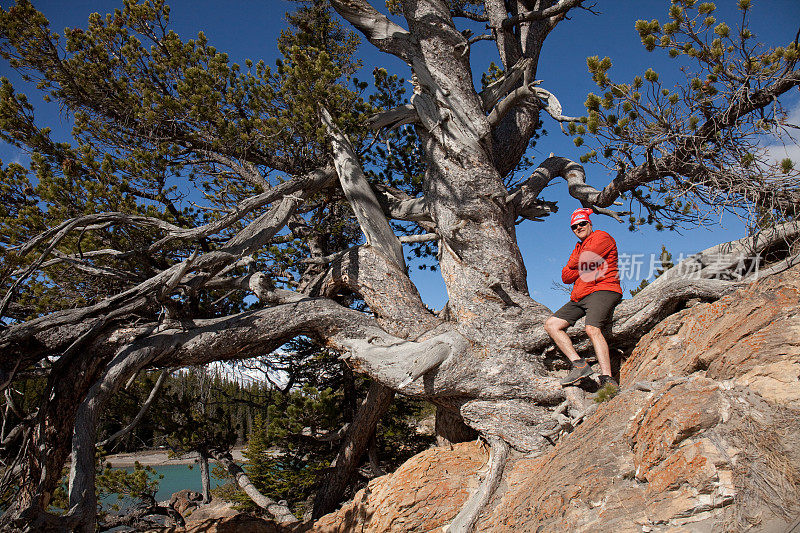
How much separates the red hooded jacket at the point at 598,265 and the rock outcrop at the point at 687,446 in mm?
746

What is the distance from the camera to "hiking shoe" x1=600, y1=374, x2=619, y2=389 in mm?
4039

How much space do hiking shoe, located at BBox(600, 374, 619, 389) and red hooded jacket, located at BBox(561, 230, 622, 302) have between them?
0.81 metres

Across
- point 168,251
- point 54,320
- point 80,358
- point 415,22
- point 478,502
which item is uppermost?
point 415,22

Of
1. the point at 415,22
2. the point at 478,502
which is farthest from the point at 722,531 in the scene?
the point at 415,22

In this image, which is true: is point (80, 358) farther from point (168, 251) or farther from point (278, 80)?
point (278, 80)

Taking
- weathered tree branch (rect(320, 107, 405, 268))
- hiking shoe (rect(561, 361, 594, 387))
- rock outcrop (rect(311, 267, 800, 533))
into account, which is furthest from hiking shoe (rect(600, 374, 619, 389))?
weathered tree branch (rect(320, 107, 405, 268))

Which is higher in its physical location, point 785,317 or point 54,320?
point 54,320

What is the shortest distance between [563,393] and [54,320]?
521 cm

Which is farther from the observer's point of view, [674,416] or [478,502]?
[478,502]

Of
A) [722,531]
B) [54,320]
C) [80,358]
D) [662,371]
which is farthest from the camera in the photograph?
[80,358]

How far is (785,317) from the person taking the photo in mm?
3215

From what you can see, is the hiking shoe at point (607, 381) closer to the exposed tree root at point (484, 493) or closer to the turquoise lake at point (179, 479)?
the exposed tree root at point (484, 493)

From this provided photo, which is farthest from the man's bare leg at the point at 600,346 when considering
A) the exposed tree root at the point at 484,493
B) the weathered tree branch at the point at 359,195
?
the weathered tree branch at the point at 359,195

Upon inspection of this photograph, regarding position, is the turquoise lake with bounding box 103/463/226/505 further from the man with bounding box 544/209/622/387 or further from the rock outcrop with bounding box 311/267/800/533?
the rock outcrop with bounding box 311/267/800/533
